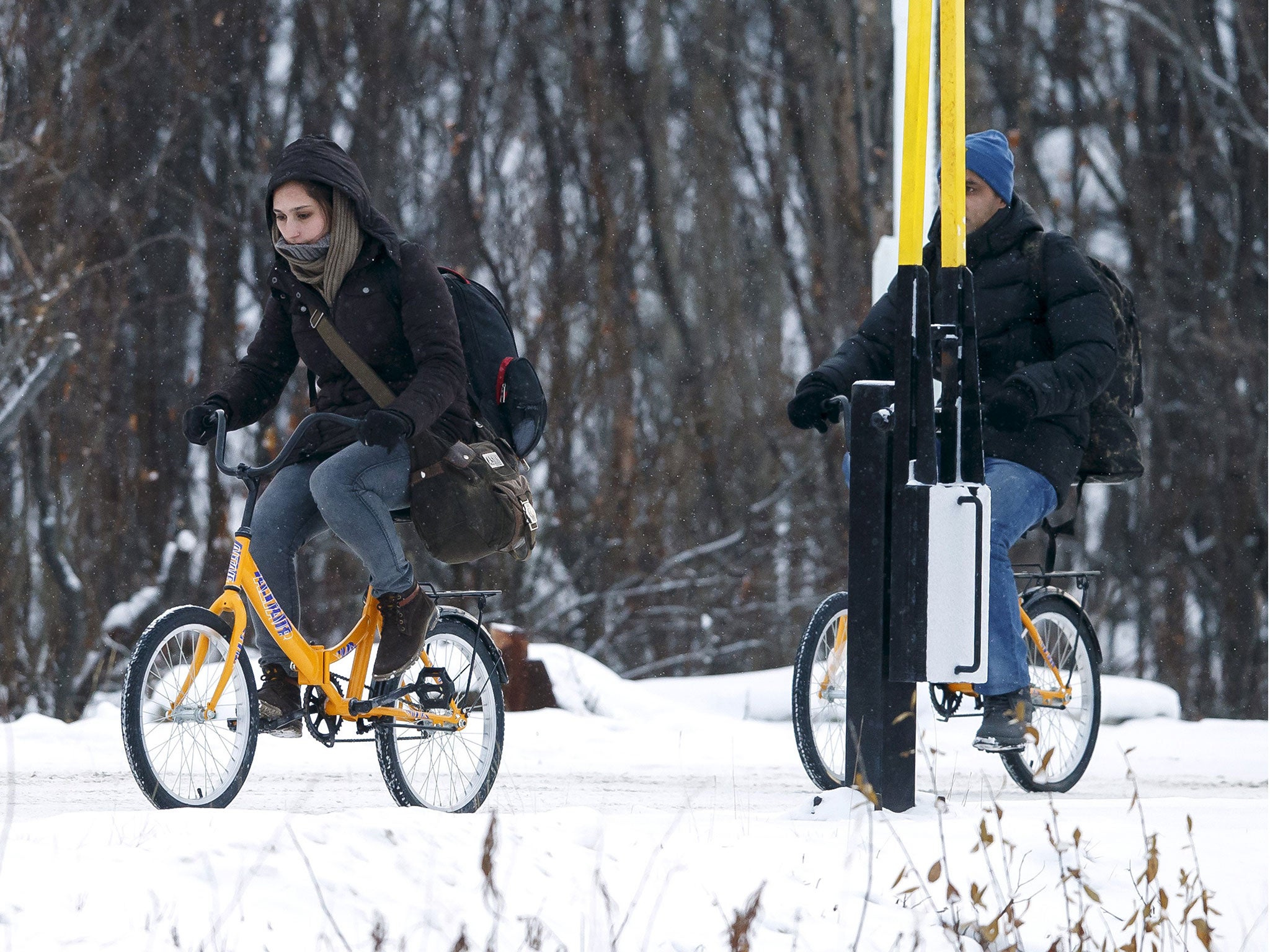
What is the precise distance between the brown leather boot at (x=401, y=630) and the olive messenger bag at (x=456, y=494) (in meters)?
0.15

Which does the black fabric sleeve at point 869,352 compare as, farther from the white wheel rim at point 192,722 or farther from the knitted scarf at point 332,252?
the white wheel rim at point 192,722

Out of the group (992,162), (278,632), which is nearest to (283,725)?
(278,632)

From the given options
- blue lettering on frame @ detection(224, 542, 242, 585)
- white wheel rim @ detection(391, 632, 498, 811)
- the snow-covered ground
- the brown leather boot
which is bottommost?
the snow-covered ground

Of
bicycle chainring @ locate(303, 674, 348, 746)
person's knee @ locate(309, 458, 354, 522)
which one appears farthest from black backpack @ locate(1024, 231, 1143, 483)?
bicycle chainring @ locate(303, 674, 348, 746)

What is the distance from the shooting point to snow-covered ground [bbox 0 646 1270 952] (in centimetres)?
282

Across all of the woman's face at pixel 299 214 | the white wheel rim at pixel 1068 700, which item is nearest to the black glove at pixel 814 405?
the white wheel rim at pixel 1068 700

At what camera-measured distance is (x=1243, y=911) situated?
3.52m

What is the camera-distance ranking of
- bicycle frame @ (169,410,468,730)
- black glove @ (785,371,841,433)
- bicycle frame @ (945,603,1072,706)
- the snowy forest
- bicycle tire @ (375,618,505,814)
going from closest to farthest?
bicycle frame @ (169,410,468,730)
bicycle tire @ (375,618,505,814)
black glove @ (785,371,841,433)
bicycle frame @ (945,603,1072,706)
the snowy forest

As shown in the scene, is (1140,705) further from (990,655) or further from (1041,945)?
(1041,945)

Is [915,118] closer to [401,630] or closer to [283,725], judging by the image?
[401,630]

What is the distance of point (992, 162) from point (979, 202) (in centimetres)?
13

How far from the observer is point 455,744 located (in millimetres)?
4758

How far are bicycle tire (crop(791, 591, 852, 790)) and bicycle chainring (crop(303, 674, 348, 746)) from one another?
4.77 feet

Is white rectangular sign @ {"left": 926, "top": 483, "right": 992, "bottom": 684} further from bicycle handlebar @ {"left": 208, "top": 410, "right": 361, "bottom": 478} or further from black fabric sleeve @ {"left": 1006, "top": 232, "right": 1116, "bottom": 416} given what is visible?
bicycle handlebar @ {"left": 208, "top": 410, "right": 361, "bottom": 478}
